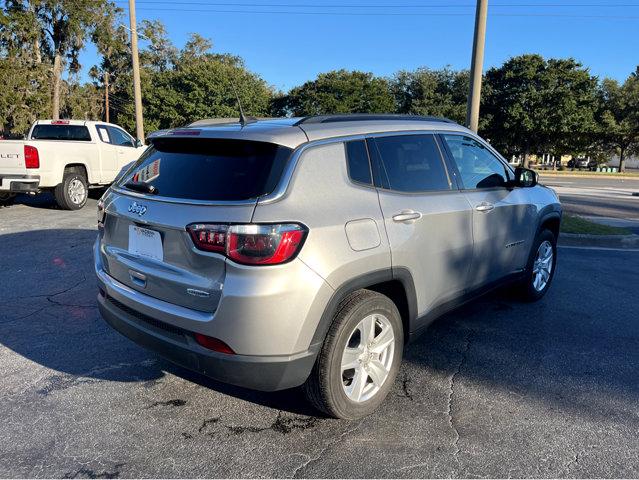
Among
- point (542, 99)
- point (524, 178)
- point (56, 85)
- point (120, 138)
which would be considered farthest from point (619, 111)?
point (524, 178)

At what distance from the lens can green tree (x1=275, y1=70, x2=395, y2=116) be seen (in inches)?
2096

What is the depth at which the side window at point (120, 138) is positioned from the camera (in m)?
12.0

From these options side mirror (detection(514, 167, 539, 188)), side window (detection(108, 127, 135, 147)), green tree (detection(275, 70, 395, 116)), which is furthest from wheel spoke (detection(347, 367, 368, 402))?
green tree (detection(275, 70, 395, 116))

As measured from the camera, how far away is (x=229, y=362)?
8.34 ft

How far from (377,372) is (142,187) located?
184cm

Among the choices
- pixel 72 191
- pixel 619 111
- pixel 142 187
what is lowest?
pixel 72 191

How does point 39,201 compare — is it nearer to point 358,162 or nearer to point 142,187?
point 142,187

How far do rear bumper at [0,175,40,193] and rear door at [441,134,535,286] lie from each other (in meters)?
8.68

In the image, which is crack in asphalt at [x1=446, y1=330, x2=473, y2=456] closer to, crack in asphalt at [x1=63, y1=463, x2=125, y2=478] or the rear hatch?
the rear hatch

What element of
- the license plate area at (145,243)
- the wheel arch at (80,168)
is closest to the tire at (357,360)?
the license plate area at (145,243)

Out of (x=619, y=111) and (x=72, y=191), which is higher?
(x=619, y=111)

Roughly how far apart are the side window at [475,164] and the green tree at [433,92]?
46961 millimetres

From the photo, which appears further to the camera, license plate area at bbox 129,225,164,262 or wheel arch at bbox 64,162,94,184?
wheel arch at bbox 64,162,94,184

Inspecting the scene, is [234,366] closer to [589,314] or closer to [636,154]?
[589,314]
